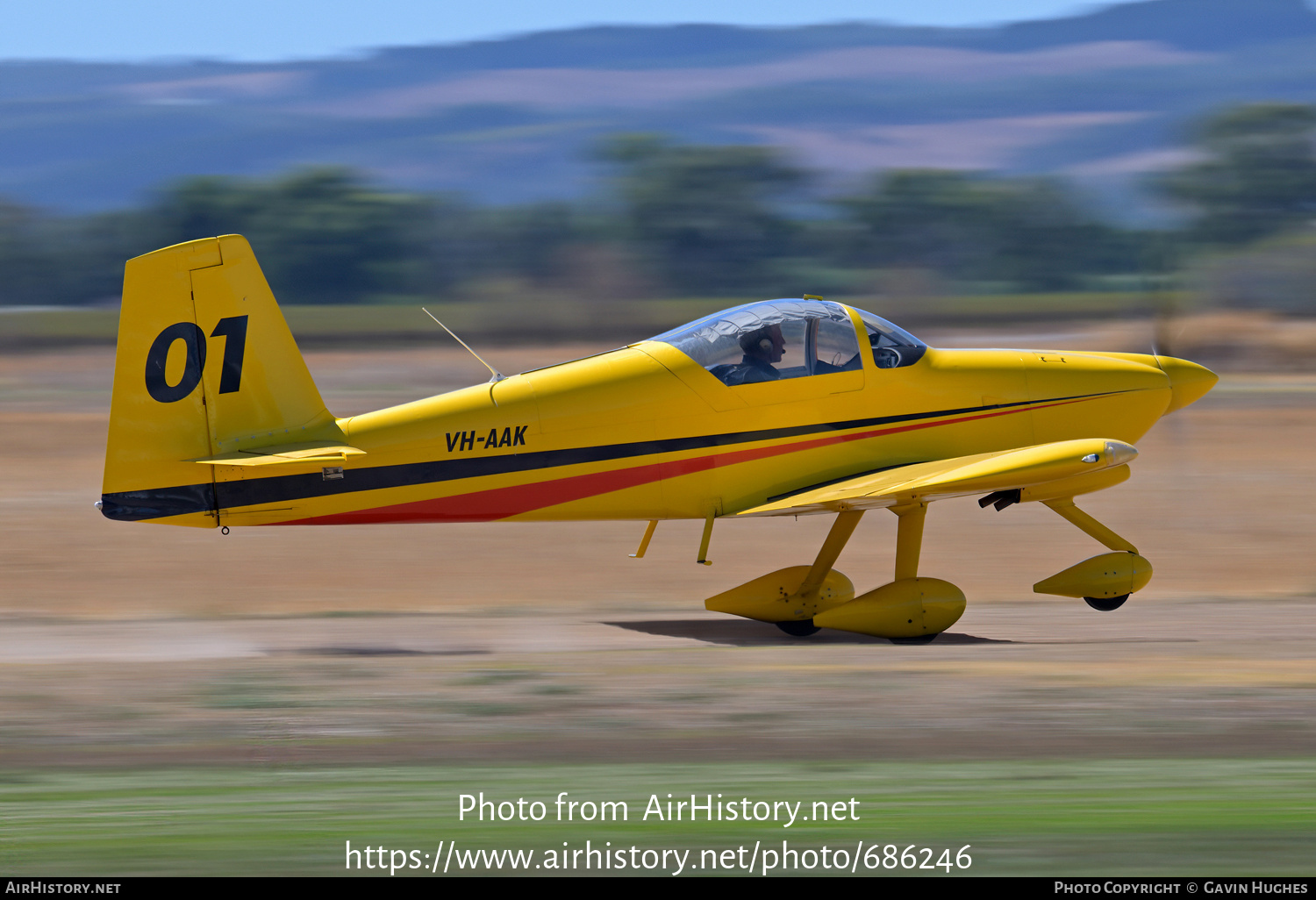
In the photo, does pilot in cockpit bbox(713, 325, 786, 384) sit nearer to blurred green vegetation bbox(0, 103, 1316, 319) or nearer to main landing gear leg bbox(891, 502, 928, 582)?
main landing gear leg bbox(891, 502, 928, 582)

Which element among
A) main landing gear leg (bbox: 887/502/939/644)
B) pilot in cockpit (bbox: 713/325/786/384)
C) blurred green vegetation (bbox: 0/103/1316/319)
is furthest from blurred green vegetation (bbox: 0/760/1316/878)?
blurred green vegetation (bbox: 0/103/1316/319)

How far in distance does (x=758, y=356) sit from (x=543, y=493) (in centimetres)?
193

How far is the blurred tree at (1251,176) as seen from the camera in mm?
62219

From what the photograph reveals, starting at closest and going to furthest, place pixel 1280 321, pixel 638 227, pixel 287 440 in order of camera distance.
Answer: pixel 287 440
pixel 1280 321
pixel 638 227

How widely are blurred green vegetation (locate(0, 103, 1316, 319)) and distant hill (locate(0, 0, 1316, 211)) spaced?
2122 inches

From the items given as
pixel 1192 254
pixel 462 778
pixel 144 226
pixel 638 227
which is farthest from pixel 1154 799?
pixel 144 226

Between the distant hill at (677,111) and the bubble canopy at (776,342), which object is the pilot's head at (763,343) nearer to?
the bubble canopy at (776,342)

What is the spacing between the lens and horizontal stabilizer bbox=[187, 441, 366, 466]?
9.69 meters

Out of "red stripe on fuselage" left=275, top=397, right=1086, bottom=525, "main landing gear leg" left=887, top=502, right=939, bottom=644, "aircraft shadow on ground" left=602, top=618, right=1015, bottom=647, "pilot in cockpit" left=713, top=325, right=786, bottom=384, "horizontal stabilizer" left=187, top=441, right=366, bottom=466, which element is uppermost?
"pilot in cockpit" left=713, top=325, right=786, bottom=384

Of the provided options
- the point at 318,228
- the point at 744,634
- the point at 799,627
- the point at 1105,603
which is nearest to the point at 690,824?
the point at 744,634

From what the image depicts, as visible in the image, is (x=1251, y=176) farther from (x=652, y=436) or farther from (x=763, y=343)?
(x=652, y=436)

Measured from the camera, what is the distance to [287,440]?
9.98 m

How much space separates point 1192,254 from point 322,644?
53842mm
